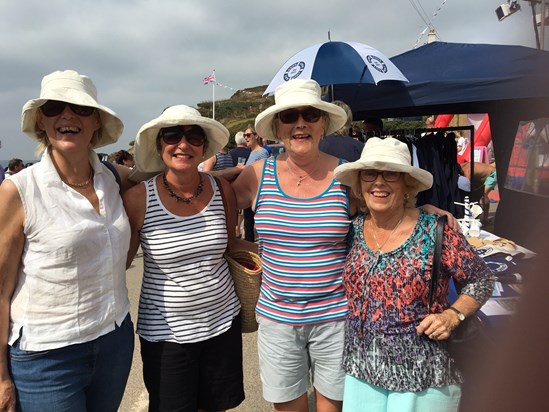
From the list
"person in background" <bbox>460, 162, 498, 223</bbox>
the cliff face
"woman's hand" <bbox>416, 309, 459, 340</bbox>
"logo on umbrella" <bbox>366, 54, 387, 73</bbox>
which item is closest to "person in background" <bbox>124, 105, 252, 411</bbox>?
"woman's hand" <bbox>416, 309, 459, 340</bbox>

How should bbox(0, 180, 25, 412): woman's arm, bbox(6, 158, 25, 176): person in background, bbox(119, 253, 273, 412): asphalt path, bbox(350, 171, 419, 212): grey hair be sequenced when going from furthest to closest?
1. bbox(6, 158, 25, 176): person in background
2. bbox(119, 253, 273, 412): asphalt path
3. bbox(350, 171, 419, 212): grey hair
4. bbox(0, 180, 25, 412): woman's arm

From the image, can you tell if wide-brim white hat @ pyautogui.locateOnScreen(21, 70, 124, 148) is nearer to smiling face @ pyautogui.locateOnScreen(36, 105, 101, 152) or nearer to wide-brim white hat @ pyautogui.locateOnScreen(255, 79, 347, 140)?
smiling face @ pyautogui.locateOnScreen(36, 105, 101, 152)

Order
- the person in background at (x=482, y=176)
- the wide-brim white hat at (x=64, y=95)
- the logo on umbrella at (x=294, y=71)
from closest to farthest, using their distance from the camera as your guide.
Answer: the wide-brim white hat at (x=64, y=95) → the logo on umbrella at (x=294, y=71) → the person in background at (x=482, y=176)

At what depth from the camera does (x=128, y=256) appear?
7.12 feet

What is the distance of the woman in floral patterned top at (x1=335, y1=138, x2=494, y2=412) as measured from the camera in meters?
1.71

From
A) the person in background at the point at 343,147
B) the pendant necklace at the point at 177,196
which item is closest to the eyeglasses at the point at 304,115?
the pendant necklace at the point at 177,196

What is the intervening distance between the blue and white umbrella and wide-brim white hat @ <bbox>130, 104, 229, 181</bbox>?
97.0 inches

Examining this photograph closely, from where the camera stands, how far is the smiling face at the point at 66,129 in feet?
5.98

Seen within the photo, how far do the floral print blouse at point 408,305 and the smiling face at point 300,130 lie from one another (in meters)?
0.71

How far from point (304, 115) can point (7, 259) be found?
1521mm

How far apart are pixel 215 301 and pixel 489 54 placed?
15.6 ft

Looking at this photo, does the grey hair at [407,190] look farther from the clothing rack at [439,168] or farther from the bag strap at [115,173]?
the clothing rack at [439,168]

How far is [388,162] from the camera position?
1815mm

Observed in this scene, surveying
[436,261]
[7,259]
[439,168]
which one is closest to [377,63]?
[439,168]
